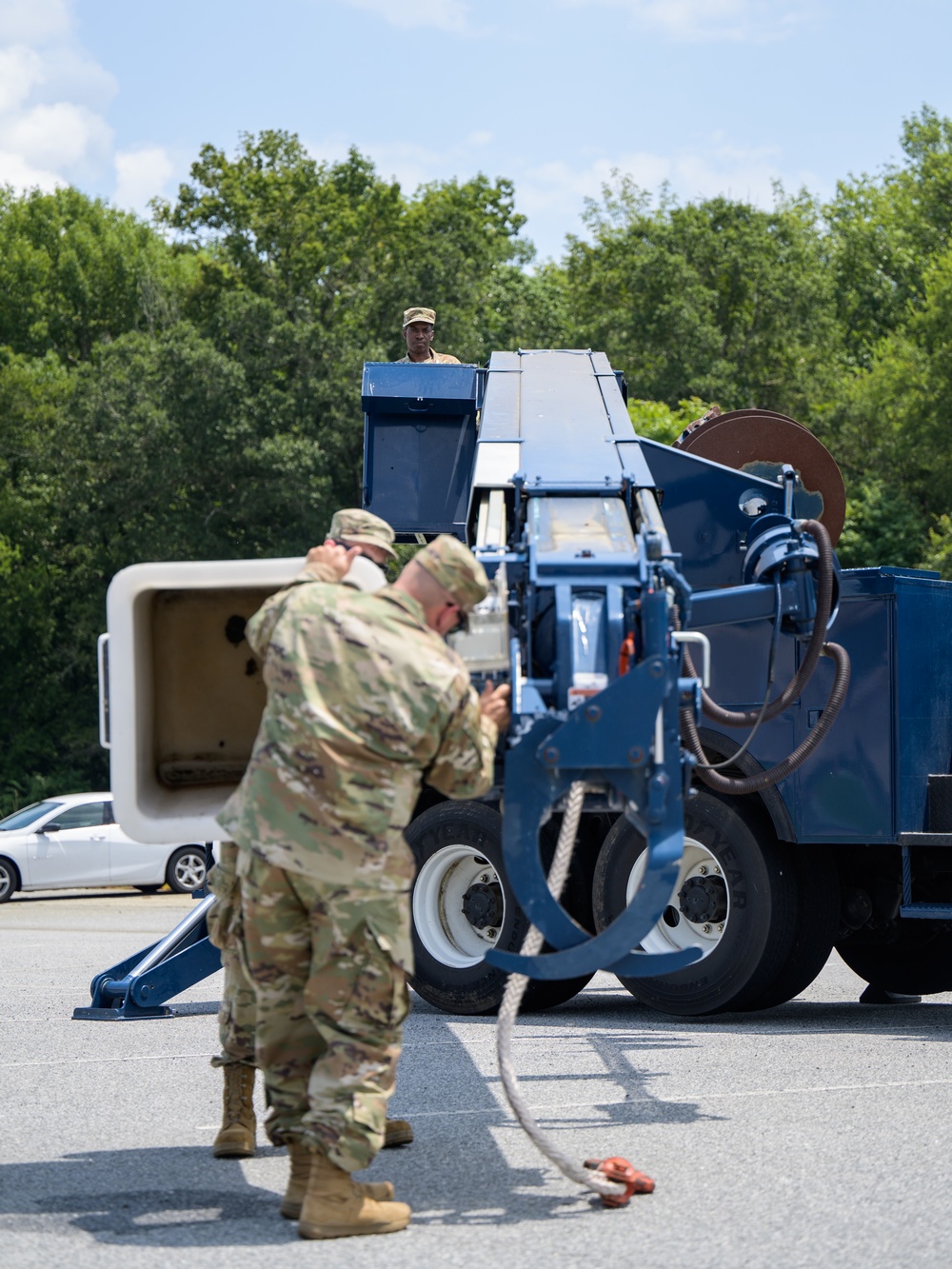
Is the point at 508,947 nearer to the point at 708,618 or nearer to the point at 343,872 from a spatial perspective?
the point at 708,618

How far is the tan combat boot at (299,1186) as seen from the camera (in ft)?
16.5

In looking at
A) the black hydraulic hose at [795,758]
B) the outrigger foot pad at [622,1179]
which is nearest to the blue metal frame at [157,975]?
the black hydraulic hose at [795,758]

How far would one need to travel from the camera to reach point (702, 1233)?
189 inches

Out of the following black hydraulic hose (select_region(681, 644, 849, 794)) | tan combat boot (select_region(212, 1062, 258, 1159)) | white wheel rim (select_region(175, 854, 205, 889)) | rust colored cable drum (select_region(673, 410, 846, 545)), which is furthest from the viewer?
white wheel rim (select_region(175, 854, 205, 889))

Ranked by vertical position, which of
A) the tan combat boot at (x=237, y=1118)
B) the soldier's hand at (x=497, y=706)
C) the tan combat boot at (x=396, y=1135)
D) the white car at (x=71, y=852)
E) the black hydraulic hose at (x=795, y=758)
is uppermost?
the soldier's hand at (x=497, y=706)

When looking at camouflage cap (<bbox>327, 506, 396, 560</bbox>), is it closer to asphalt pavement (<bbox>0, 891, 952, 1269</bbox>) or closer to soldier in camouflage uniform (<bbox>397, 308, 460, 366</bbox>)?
asphalt pavement (<bbox>0, 891, 952, 1269</bbox>)

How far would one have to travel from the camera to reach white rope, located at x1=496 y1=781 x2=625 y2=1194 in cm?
511

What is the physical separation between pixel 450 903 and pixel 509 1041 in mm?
4846

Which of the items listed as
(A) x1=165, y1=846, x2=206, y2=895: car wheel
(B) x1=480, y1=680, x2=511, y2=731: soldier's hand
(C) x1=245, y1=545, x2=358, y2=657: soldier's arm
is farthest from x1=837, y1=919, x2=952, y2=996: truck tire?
(A) x1=165, y1=846, x2=206, y2=895: car wheel

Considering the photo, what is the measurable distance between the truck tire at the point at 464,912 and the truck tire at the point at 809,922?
1.13 m

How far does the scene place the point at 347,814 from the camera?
479 centimetres

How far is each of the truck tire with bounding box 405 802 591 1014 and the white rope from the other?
434cm

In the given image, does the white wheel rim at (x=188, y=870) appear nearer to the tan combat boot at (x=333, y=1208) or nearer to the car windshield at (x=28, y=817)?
the car windshield at (x=28, y=817)

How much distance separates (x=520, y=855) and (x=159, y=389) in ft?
103
